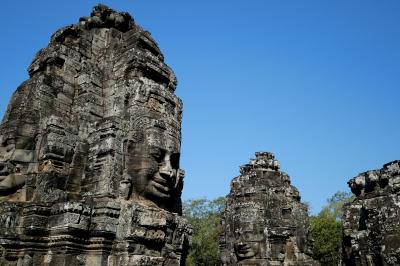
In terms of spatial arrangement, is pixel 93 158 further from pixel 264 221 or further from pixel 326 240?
pixel 326 240

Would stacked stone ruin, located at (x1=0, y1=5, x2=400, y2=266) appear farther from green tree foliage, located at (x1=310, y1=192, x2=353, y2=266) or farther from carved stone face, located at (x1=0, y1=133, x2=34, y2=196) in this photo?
green tree foliage, located at (x1=310, y1=192, x2=353, y2=266)

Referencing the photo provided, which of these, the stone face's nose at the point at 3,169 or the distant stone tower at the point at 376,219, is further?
the stone face's nose at the point at 3,169

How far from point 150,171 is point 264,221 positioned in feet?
29.1

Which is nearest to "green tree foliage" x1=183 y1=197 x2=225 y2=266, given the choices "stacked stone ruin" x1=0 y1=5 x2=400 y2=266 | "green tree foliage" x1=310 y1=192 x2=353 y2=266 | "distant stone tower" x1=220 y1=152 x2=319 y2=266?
"green tree foliage" x1=310 y1=192 x2=353 y2=266

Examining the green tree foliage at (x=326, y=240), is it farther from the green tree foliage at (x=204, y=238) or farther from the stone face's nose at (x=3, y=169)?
the stone face's nose at (x=3, y=169)

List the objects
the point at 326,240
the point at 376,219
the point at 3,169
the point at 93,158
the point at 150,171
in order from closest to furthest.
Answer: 1. the point at 376,219
2. the point at 3,169
3. the point at 150,171
4. the point at 93,158
5. the point at 326,240

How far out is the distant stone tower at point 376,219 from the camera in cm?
637

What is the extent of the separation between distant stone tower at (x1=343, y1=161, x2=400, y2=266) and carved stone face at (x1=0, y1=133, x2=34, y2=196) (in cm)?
615

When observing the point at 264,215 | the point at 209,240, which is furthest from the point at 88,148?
the point at 209,240

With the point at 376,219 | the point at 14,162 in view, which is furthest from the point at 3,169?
the point at 376,219

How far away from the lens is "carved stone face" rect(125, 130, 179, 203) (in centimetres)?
711

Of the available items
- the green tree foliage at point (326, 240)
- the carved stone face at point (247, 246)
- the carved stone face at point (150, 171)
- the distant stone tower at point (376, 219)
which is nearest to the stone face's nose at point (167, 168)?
the carved stone face at point (150, 171)

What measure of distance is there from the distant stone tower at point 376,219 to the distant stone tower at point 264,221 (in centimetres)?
592

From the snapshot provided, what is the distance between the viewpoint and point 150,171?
7.13 m
